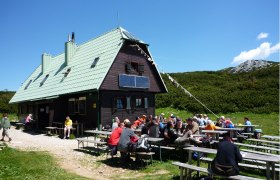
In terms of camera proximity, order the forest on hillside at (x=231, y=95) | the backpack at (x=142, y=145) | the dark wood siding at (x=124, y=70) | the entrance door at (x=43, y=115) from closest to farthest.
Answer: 1. the backpack at (x=142, y=145)
2. the dark wood siding at (x=124, y=70)
3. the entrance door at (x=43, y=115)
4. the forest on hillside at (x=231, y=95)

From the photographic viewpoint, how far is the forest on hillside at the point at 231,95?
32875 millimetres

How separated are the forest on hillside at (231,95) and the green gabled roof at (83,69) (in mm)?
14687

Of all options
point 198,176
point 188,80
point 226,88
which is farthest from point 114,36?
point 188,80

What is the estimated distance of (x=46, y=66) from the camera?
32438 mm

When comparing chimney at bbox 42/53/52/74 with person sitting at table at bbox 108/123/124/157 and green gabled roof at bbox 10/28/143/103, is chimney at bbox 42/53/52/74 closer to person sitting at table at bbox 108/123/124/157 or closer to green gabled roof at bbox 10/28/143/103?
green gabled roof at bbox 10/28/143/103

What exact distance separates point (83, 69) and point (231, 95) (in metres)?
20.1

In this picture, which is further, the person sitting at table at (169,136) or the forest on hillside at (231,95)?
the forest on hillside at (231,95)

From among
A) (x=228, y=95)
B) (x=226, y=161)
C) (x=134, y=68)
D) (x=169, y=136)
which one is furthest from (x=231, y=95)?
(x=226, y=161)

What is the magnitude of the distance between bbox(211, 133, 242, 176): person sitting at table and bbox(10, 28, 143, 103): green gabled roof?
1348cm

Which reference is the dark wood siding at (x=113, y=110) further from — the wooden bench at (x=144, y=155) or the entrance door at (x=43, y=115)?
the wooden bench at (x=144, y=155)

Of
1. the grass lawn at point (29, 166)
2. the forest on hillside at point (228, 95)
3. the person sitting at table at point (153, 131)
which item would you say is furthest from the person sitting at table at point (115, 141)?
the forest on hillside at point (228, 95)

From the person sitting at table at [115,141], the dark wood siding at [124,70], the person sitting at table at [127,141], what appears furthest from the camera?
the dark wood siding at [124,70]

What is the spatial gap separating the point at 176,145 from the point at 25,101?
22196mm

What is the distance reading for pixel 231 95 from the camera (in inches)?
1406
